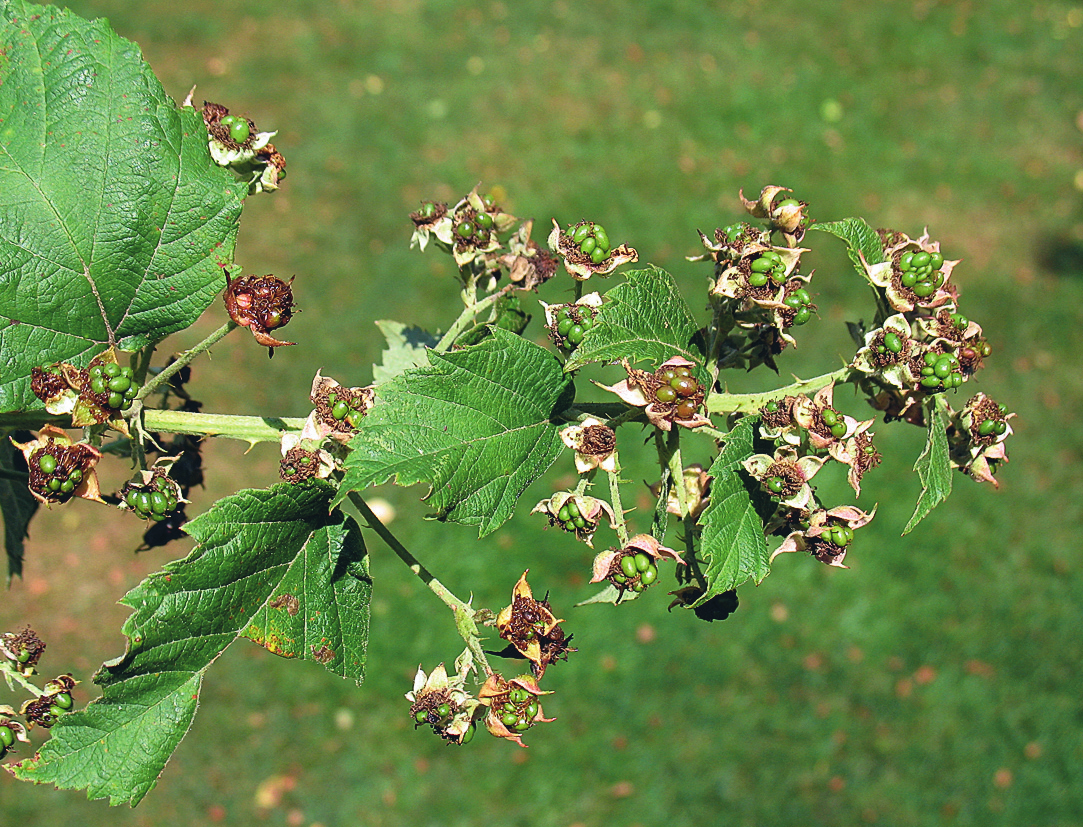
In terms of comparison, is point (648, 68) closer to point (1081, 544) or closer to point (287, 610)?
point (1081, 544)

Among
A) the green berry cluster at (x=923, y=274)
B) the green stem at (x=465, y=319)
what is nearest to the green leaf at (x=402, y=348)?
the green stem at (x=465, y=319)

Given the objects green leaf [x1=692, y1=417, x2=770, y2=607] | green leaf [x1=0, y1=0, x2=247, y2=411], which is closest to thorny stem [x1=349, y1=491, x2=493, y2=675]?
green leaf [x1=692, y1=417, x2=770, y2=607]

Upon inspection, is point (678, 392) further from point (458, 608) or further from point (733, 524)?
point (458, 608)

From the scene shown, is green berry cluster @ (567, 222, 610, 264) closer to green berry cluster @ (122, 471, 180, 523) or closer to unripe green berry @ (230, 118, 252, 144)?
unripe green berry @ (230, 118, 252, 144)

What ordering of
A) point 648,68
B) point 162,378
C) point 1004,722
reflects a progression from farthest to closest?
point 648,68 → point 1004,722 → point 162,378

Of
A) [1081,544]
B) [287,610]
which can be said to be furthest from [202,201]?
[1081,544]

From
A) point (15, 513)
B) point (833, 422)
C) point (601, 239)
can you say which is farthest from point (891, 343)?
point (15, 513)

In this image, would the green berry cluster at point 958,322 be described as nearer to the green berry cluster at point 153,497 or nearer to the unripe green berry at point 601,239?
the unripe green berry at point 601,239
